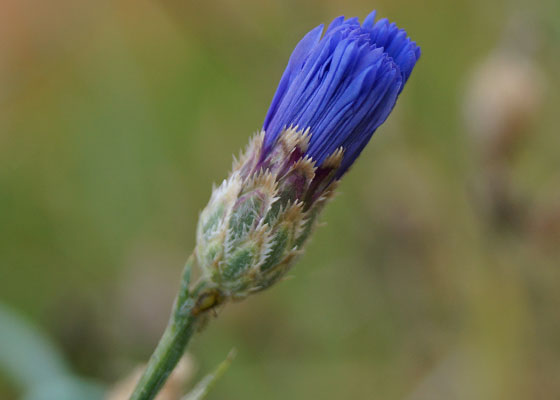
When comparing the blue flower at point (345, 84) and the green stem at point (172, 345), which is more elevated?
the blue flower at point (345, 84)

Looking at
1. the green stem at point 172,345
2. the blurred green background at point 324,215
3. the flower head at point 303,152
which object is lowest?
the blurred green background at point 324,215

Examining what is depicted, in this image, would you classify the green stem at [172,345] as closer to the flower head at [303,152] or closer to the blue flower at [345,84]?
the flower head at [303,152]

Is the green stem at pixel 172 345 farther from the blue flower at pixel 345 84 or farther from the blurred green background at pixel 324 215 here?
the blurred green background at pixel 324 215

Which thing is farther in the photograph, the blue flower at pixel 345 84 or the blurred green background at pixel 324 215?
the blurred green background at pixel 324 215

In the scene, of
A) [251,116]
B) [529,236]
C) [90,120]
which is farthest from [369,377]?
[90,120]

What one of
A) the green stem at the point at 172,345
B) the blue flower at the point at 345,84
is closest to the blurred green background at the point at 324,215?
the green stem at the point at 172,345

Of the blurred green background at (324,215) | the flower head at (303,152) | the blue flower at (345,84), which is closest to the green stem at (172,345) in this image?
the flower head at (303,152)

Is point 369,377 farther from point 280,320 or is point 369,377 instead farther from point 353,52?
point 353,52
